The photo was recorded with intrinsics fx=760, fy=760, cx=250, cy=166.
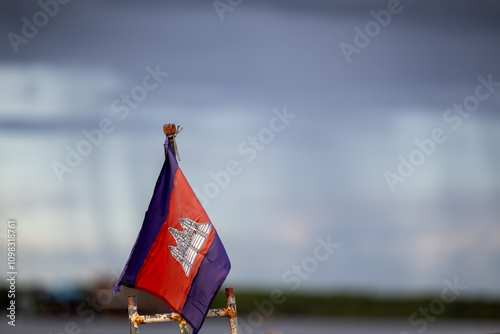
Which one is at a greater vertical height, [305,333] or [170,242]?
[170,242]

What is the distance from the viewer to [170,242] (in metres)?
6.54

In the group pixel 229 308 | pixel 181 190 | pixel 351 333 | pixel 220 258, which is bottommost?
pixel 351 333

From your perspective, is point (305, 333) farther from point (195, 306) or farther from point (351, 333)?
point (195, 306)

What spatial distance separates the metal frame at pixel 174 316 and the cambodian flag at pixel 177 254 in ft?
0.34

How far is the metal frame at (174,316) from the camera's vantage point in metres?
6.16

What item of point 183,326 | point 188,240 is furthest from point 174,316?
point 188,240

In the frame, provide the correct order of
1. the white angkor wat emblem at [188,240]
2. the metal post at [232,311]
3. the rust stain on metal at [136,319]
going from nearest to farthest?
the rust stain on metal at [136,319]
the metal post at [232,311]
the white angkor wat emblem at [188,240]

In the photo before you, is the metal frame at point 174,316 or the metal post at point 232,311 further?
the metal post at point 232,311

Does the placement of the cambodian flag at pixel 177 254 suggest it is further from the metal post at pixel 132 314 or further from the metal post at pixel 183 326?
the metal post at pixel 132 314

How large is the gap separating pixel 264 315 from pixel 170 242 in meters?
33.5

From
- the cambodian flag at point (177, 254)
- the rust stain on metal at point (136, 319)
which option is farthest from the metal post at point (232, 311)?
the rust stain on metal at point (136, 319)

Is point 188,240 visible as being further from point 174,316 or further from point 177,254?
point 174,316

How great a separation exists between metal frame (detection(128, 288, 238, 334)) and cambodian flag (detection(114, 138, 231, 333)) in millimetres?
102

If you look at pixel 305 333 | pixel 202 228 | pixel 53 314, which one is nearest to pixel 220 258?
pixel 202 228
